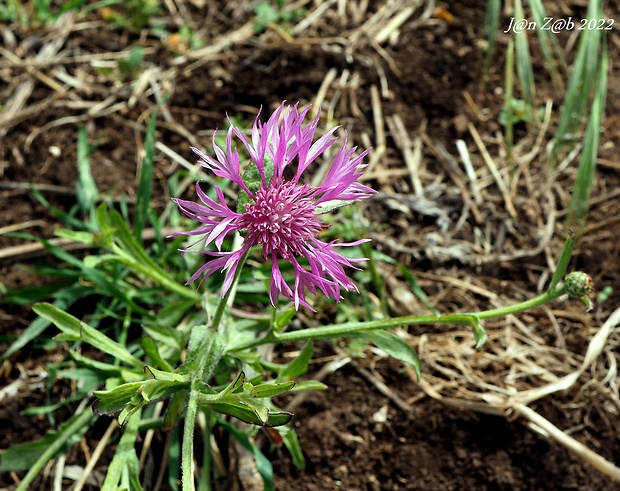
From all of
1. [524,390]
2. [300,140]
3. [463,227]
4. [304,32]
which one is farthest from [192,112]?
[524,390]

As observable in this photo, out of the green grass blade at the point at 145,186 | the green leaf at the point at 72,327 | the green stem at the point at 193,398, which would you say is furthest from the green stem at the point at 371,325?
the green grass blade at the point at 145,186

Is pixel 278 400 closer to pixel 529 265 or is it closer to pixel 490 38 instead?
pixel 529 265

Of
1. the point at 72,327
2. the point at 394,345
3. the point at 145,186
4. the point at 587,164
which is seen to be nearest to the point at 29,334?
the point at 72,327

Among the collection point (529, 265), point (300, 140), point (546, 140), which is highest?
point (300, 140)

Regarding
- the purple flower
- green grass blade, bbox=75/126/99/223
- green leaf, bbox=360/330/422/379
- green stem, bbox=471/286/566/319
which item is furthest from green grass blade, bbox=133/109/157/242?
green stem, bbox=471/286/566/319

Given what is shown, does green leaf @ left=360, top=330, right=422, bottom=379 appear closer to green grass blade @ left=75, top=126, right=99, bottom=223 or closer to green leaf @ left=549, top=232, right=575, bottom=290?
green leaf @ left=549, top=232, right=575, bottom=290

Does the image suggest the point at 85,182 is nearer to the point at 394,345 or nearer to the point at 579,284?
the point at 394,345
